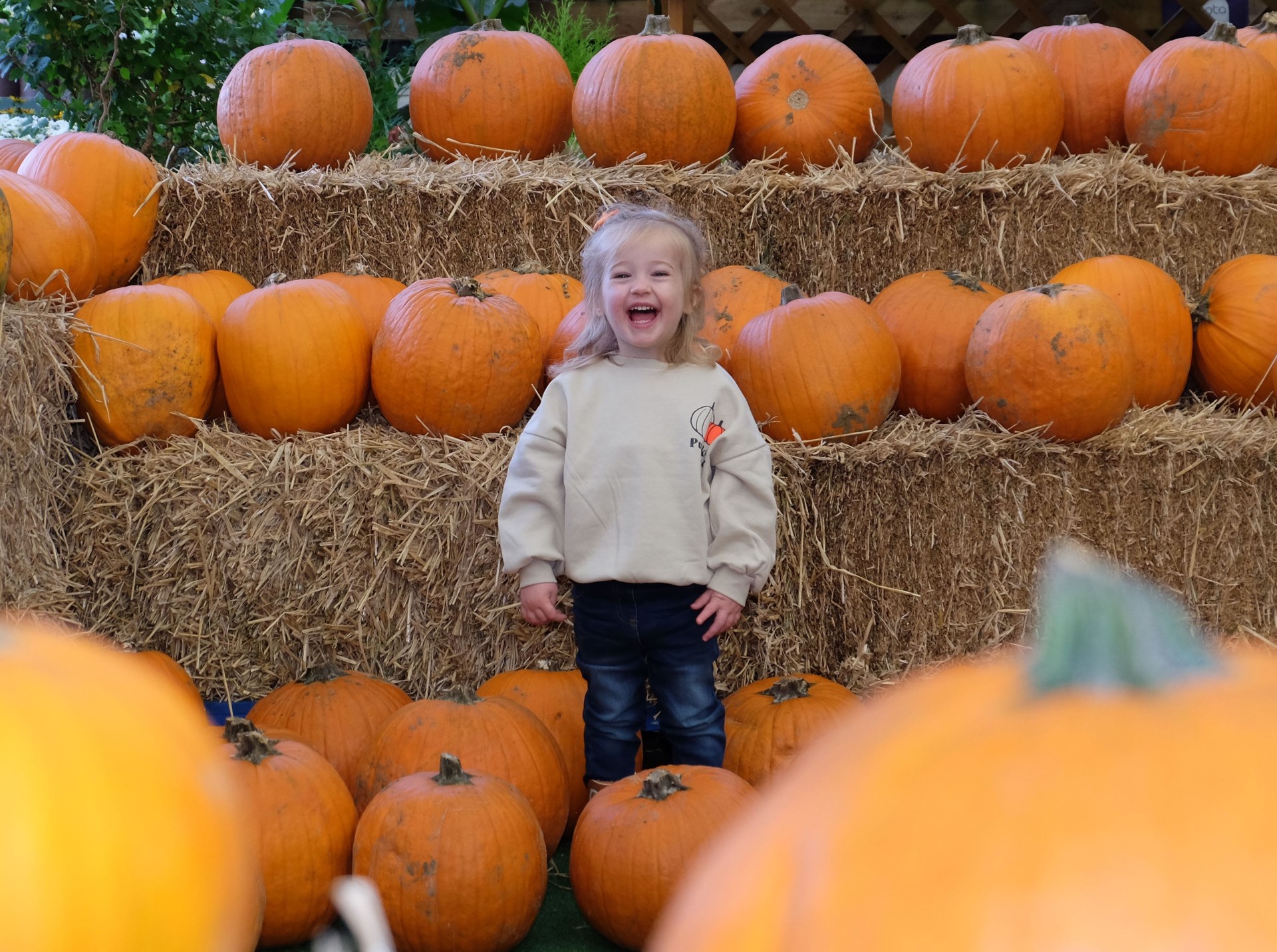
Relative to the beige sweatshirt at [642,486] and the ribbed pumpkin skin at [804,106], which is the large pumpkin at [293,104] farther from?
the beige sweatshirt at [642,486]

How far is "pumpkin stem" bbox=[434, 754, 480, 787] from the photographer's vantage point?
68.9 inches

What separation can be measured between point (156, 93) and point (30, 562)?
8.48 feet

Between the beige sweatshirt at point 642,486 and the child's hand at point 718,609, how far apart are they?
2cm

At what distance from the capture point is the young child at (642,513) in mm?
2117

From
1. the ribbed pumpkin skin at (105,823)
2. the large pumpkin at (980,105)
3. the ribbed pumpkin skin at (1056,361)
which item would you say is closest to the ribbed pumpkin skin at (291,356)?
the ribbed pumpkin skin at (1056,361)

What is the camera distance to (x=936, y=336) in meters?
2.82

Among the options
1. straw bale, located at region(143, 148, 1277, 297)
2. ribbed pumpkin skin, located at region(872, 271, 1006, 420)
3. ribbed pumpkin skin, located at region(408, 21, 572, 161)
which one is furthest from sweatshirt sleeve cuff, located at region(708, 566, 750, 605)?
ribbed pumpkin skin, located at region(408, 21, 572, 161)

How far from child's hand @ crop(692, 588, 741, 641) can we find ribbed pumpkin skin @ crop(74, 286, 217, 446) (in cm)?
132

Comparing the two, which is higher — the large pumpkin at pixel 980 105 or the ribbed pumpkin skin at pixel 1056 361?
the large pumpkin at pixel 980 105

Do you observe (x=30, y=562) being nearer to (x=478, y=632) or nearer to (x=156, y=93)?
(x=478, y=632)

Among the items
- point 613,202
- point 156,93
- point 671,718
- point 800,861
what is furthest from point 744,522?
point 156,93

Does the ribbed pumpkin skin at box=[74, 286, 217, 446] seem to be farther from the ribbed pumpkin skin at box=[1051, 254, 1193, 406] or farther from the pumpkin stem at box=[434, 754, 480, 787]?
the ribbed pumpkin skin at box=[1051, 254, 1193, 406]

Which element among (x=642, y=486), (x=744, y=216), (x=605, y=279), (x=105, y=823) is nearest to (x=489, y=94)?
(x=744, y=216)

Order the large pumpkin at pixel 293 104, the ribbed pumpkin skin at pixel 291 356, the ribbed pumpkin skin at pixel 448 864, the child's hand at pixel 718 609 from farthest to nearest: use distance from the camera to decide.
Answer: the large pumpkin at pixel 293 104 → the ribbed pumpkin skin at pixel 291 356 → the child's hand at pixel 718 609 → the ribbed pumpkin skin at pixel 448 864
